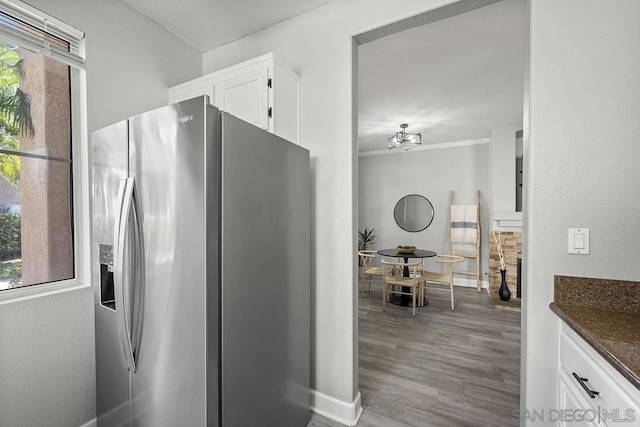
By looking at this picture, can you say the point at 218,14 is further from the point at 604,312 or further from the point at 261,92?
the point at 604,312

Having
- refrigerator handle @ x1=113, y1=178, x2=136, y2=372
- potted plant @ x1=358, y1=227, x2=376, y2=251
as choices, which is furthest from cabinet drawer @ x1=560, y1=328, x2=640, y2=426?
potted plant @ x1=358, y1=227, x2=376, y2=251

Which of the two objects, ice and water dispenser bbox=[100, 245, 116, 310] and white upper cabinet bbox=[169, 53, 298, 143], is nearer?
ice and water dispenser bbox=[100, 245, 116, 310]

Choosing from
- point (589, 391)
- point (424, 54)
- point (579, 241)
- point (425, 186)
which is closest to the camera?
point (589, 391)

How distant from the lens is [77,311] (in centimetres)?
160

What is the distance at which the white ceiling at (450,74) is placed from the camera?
6.93ft

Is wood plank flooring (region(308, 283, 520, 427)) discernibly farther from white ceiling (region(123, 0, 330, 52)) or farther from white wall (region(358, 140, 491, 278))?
white ceiling (region(123, 0, 330, 52))

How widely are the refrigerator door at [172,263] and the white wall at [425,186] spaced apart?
5.30 metres

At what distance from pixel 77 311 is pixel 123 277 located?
0.69 m

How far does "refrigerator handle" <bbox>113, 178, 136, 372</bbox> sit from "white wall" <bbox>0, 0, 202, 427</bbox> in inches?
23.2

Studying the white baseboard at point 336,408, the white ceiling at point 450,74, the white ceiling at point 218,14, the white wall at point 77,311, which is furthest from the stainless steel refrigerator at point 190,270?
the white ceiling at point 450,74

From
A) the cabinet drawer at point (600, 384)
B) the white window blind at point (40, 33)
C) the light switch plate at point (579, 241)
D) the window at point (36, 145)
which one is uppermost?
the white window blind at point (40, 33)

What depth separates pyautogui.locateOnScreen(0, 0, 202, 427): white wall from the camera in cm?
140

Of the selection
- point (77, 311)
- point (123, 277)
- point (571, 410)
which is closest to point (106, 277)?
point (123, 277)

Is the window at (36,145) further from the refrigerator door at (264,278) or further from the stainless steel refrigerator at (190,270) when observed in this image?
the refrigerator door at (264,278)
